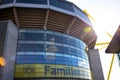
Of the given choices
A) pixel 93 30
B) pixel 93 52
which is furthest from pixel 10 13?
pixel 93 52

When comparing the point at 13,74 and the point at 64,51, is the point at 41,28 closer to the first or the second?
the point at 64,51

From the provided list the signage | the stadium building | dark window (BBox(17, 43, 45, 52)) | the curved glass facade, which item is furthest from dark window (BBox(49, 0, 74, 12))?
the signage

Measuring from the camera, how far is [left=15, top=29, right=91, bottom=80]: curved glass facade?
25.0 meters

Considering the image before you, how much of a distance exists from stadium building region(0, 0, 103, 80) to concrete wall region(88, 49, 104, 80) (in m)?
9.10

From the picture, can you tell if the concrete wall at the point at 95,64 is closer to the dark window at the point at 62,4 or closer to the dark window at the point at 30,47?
the dark window at the point at 62,4

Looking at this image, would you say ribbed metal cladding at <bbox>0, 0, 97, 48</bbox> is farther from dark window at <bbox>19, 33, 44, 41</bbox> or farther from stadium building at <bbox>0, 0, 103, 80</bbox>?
dark window at <bbox>19, 33, 44, 41</bbox>

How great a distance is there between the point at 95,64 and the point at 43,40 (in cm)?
2127

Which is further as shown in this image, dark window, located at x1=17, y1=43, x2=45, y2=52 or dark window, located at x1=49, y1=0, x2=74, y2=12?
dark window, located at x1=49, y1=0, x2=74, y2=12

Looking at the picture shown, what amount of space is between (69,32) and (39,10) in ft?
31.0

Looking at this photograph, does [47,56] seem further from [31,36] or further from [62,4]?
[62,4]

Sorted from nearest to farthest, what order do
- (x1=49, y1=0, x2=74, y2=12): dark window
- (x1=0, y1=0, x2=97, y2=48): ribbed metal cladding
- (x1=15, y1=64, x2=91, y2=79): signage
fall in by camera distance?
(x1=15, y1=64, x2=91, y2=79): signage
(x1=0, y1=0, x2=97, y2=48): ribbed metal cladding
(x1=49, y1=0, x2=74, y2=12): dark window

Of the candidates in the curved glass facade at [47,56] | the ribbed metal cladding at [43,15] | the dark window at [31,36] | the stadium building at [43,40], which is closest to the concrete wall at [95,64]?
the stadium building at [43,40]

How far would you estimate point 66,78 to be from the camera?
27.1 meters

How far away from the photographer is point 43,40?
28016mm
